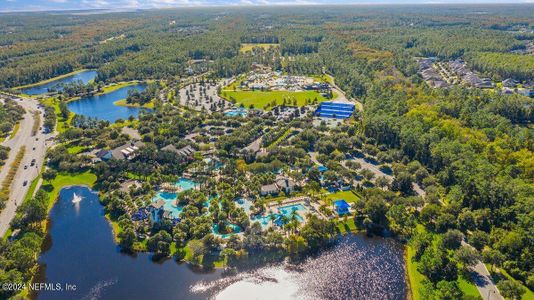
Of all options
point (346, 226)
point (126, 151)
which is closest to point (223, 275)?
point (346, 226)

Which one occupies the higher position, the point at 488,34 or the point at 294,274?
the point at 488,34

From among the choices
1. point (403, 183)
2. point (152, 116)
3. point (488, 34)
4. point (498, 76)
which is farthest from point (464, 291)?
point (488, 34)

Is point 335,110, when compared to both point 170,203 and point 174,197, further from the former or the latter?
point 170,203

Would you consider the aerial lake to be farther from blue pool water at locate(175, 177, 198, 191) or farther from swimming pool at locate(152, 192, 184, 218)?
blue pool water at locate(175, 177, 198, 191)

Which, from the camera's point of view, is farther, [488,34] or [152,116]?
[488,34]

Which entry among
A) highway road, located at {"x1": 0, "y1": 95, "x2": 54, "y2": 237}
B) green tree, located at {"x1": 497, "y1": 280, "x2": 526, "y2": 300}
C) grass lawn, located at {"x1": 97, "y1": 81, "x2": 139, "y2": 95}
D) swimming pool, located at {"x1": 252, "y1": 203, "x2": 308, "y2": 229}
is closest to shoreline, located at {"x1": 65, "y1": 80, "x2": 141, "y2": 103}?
grass lawn, located at {"x1": 97, "y1": 81, "x2": 139, "y2": 95}

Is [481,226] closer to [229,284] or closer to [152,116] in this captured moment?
[229,284]

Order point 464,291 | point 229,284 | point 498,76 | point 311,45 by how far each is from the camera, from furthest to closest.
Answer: point 311,45 < point 498,76 < point 229,284 < point 464,291
